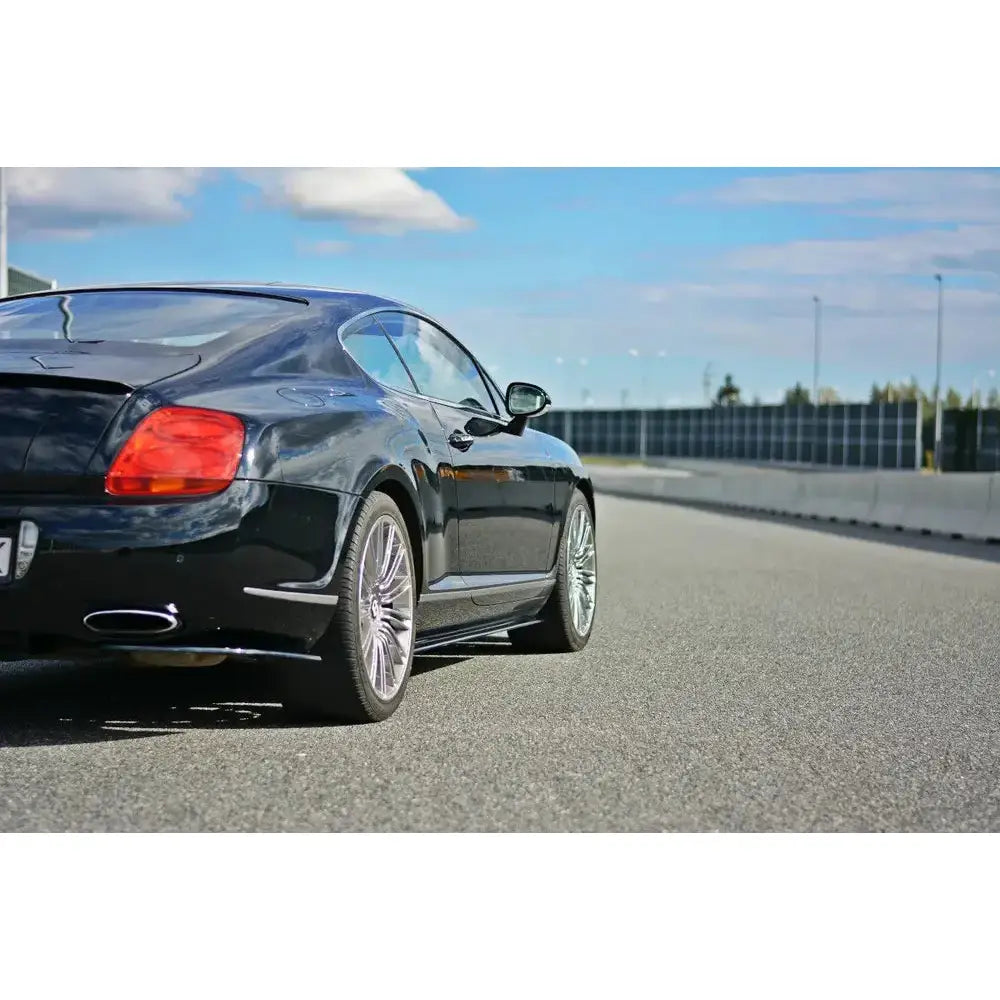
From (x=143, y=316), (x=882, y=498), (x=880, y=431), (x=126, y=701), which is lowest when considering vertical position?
(x=880, y=431)

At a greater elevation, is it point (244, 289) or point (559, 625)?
point (244, 289)

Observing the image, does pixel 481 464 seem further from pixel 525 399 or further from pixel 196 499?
pixel 196 499

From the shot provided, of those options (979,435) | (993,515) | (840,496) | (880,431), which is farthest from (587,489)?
(880,431)

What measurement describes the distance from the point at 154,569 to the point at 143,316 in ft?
4.19

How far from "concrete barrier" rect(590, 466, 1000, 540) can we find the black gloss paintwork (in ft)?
56.5

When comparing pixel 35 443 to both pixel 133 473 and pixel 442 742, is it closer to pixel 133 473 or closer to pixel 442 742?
pixel 133 473

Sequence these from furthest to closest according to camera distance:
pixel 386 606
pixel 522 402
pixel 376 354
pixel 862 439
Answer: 1. pixel 862 439
2. pixel 522 402
3. pixel 376 354
4. pixel 386 606

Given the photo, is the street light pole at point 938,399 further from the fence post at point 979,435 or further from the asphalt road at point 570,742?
the asphalt road at point 570,742

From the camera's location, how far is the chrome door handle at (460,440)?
7.40 metres

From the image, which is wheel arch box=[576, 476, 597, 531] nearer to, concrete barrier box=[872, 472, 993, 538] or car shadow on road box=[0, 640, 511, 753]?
car shadow on road box=[0, 640, 511, 753]

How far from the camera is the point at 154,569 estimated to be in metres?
5.76

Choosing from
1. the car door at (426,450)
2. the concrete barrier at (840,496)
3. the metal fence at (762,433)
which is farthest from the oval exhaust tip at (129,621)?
the metal fence at (762,433)

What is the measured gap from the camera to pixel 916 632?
10.5m

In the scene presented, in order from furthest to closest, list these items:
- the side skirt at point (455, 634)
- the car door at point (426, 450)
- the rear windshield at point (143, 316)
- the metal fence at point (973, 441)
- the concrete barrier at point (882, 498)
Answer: the metal fence at point (973, 441) < the concrete barrier at point (882, 498) < the side skirt at point (455, 634) < the car door at point (426, 450) < the rear windshield at point (143, 316)
